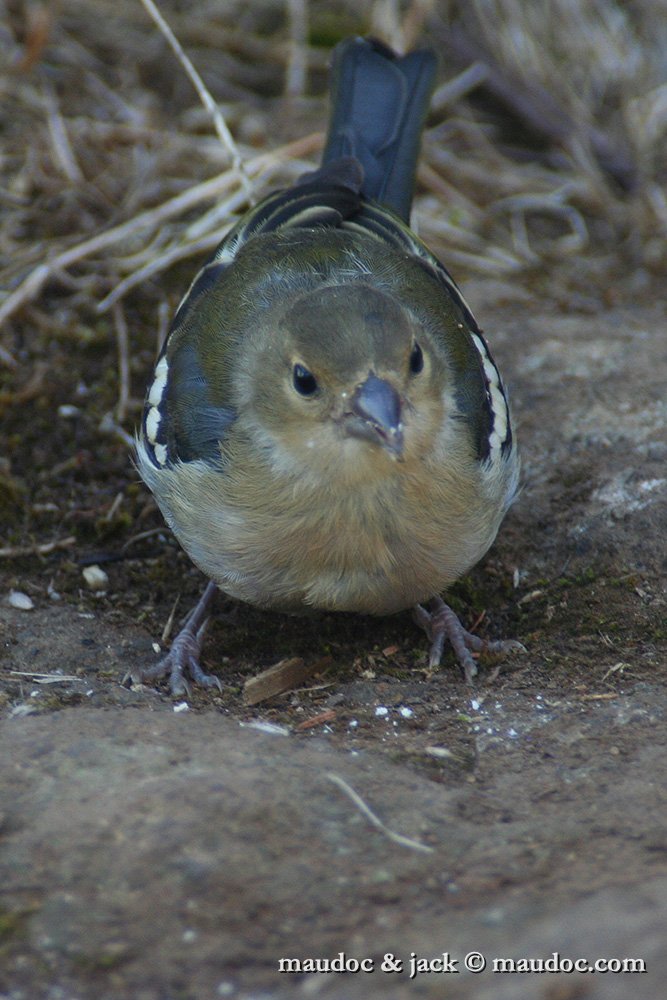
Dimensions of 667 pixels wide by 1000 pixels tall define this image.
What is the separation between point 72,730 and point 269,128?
5.02 metres

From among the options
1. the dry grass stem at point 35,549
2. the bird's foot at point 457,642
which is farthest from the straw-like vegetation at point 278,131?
the bird's foot at point 457,642

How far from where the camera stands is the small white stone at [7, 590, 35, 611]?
4398 mm


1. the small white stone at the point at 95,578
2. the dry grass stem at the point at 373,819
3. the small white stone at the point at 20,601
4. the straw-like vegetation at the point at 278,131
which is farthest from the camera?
the straw-like vegetation at the point at 278,131

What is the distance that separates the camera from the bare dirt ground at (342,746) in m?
2.47

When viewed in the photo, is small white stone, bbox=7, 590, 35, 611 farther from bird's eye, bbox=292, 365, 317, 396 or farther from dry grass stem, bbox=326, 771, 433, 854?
dry grass stem, bbox=326, 771, 433, 854

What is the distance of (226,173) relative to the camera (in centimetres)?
640

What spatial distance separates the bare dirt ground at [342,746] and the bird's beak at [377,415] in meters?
0.91

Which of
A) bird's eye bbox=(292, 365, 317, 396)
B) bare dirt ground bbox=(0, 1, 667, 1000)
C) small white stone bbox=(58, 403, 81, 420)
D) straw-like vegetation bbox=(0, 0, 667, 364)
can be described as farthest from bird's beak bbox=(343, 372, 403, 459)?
straw-like vegetation bbox=(0, 0, 667, 364)

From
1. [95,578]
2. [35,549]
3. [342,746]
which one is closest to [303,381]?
[342,746]

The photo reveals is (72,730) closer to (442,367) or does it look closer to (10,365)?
(442,367)

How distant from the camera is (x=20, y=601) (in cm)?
443

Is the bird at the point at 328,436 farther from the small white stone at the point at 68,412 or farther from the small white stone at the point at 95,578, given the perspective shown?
the small white stone at the point at 68,412

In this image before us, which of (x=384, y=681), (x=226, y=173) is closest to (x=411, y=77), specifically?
(x=226, y=173)

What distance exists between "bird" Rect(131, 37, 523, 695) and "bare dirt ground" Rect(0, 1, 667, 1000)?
1.00ft
